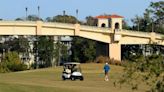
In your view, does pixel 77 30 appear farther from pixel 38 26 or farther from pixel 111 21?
pixel 111 21

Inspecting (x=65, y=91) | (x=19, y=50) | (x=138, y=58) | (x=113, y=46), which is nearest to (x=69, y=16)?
(x=19, y=50)

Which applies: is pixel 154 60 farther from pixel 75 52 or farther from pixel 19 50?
pixel 19 50

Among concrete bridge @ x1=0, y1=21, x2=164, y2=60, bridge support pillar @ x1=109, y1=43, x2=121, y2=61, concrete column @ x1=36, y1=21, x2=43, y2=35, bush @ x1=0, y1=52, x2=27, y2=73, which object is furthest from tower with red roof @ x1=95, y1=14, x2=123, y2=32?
bush @ x1=0, y1=52, x2=27, y2=73

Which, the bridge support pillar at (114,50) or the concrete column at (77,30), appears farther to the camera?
the bridge support pillar at (114,50)

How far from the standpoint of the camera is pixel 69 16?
173 m

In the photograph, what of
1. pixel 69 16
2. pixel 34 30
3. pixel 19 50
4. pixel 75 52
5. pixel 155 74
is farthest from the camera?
pixel 69 16

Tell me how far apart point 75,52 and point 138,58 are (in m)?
129

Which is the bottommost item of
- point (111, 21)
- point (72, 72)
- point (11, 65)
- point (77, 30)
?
point (11, 65)

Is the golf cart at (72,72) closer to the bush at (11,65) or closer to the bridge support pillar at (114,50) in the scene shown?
the bush at (11,65)

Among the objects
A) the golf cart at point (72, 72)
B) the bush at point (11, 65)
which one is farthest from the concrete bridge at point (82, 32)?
the golf cart at point (72, 72)

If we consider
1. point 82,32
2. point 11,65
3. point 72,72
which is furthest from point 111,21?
point 72,72

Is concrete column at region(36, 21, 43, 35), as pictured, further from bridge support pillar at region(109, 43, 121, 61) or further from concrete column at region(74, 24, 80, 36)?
bridge support pillar at region(109, 43, 121, 61)

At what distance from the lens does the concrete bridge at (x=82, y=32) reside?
347 feet

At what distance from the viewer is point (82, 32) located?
377 ft
